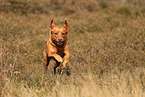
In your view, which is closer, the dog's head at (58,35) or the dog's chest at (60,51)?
the dog's head at (58,35)

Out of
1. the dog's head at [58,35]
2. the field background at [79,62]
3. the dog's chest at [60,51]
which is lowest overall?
the field background at [79,62]

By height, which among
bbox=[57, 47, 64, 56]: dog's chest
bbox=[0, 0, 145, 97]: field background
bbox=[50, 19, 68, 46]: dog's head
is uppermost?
bbox=[50, 19, 68, 46]: dog's head

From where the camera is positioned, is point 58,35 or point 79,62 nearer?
point 58,35

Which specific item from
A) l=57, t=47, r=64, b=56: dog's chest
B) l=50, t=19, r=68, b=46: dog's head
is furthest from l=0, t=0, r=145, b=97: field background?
l=50, t=19, r=68, b=46: dog's head

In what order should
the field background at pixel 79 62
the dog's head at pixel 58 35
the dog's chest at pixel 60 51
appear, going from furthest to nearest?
1. the dog's chest at pixel 60 51
2. the dog's head at pixel 58 35
3. the field background at pixel 79 62

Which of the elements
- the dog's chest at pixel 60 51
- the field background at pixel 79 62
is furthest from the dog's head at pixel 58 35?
the field background at pixel 79 62

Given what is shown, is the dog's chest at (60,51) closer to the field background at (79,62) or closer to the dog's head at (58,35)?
the dog's head at (58,35)

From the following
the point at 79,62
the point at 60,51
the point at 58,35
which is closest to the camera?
the point at 58,35

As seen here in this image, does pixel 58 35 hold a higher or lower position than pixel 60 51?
higher

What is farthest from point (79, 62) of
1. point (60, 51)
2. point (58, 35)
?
point (58, 35)

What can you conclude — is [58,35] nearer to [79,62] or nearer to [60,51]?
[60,51]

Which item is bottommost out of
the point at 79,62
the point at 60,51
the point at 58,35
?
the point at 79,62

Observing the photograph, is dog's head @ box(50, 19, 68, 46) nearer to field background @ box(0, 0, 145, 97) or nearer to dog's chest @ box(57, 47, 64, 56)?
dog's chest @ box(57, 47, 64, 56)

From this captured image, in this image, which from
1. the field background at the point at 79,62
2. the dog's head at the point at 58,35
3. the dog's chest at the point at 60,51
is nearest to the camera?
the field background at the point at 79,62
